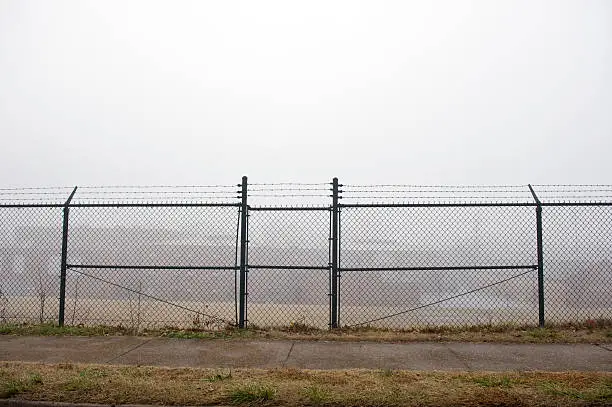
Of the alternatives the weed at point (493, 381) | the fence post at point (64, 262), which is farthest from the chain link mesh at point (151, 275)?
the weed at point (493, 381)

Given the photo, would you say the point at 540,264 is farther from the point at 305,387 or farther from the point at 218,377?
the point at 218,377

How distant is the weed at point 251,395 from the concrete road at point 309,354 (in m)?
1.13

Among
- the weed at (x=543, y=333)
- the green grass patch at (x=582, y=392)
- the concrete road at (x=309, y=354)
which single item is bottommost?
the concrete road at (x=309, y=354)

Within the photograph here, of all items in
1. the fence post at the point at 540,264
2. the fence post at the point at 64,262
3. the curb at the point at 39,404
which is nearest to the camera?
the curb at the point at 39,404

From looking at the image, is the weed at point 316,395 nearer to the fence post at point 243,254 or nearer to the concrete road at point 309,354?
the concrete road at point 309,354

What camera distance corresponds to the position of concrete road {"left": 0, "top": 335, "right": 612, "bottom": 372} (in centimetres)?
501

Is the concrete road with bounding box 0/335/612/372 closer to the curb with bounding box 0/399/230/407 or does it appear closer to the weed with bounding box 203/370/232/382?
the weed with bounding box 203/370/232/382

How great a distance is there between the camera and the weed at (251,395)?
372 cm

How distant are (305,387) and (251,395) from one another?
0.51 metres

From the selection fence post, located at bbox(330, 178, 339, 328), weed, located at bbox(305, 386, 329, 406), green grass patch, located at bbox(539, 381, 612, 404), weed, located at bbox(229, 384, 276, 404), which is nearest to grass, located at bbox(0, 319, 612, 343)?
fence post, located at bbox(330, 178, 339, 328)

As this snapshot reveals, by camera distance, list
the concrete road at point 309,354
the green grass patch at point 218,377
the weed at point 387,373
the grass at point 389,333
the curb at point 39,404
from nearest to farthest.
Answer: the curb at point 39,404 → the green grass patch at point 218,377 → the weed at point 387,373 → the concrete road at point 309,354 → the grass at point 389,333

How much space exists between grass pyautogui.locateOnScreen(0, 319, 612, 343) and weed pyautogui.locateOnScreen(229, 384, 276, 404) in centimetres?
264

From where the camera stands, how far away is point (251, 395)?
12.3 feet

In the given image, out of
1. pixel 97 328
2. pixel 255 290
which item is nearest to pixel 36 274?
pixel 97 328
